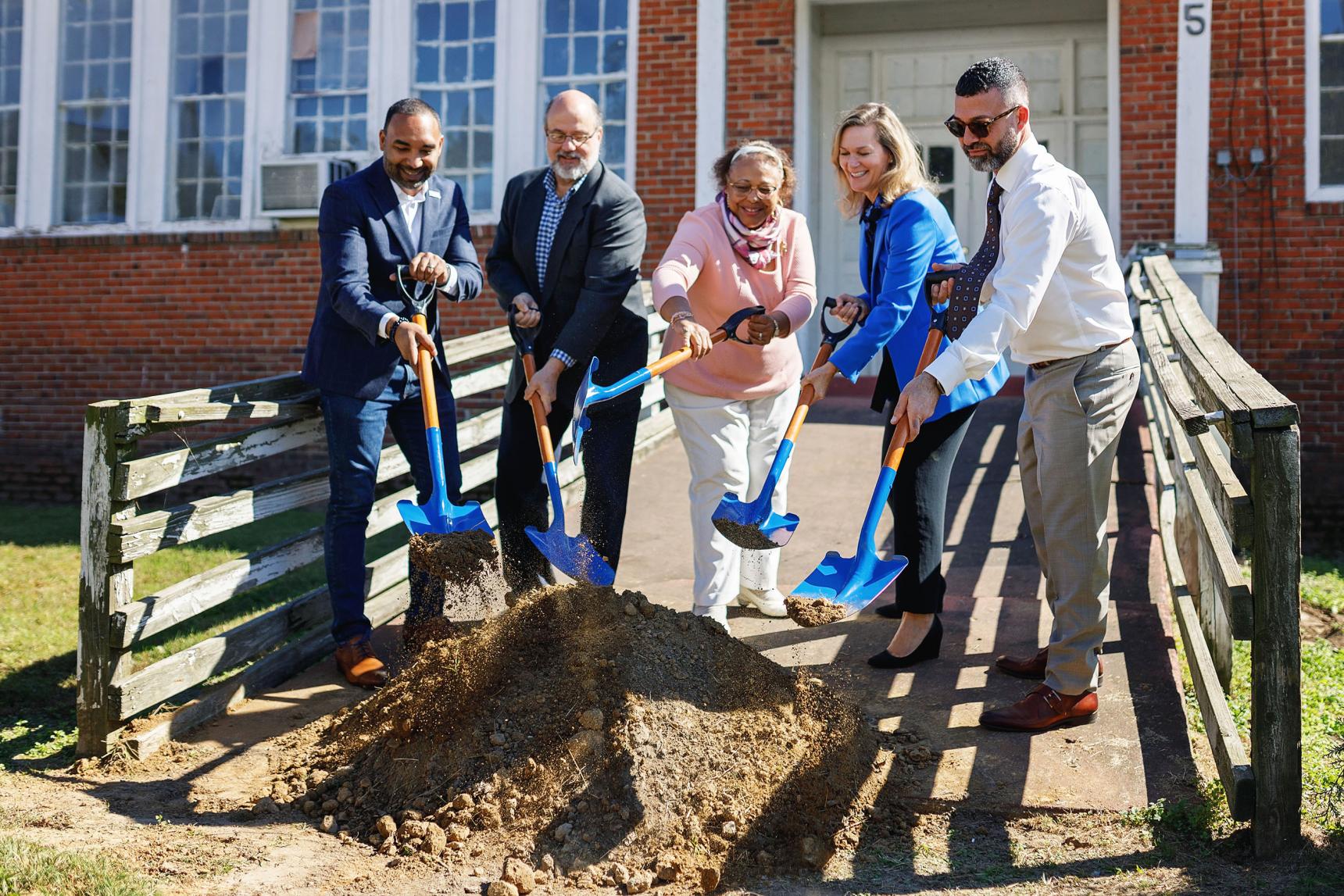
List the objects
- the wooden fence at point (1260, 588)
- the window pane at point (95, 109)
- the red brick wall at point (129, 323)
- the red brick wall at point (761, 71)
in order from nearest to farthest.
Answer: the wooden fence at point (1260, 588), the red brick wall at point (761, 71), the red brick wall at point (129, 323), the window pane at point (95, 109)

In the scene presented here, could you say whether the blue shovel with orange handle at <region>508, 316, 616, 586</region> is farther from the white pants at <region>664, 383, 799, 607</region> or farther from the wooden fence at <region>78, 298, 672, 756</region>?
the wooden fence at <region>78, 298, 672, 756</region>

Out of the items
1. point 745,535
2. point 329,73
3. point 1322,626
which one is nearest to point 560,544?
point 745,535

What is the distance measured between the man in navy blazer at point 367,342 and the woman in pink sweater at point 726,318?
0.87 meters

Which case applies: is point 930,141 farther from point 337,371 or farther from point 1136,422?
point 337,371

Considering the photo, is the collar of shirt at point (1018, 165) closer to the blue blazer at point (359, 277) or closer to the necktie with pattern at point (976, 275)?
the necktie with pattern at point (976, 275)

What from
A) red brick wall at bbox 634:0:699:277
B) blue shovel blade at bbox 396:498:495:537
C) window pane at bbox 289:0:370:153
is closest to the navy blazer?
blue shovel blade at bbox 396:498:495:537

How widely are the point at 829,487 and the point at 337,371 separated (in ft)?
10.5

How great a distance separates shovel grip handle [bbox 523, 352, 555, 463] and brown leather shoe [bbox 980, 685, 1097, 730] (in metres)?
1.62

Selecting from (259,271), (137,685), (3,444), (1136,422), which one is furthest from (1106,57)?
(3,444)

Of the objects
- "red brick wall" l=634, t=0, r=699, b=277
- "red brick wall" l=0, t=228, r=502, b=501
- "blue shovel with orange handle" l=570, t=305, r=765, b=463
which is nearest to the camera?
"blue shovel with orange handle" l=570, t=305, r=765, b=463

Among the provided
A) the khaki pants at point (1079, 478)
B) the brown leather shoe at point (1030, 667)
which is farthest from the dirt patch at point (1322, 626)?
the khaki pants at point (1079, 478)

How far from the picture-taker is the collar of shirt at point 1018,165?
361cm

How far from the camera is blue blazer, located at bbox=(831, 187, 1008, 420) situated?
13.7 feet

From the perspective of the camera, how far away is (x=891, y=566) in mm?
3797
